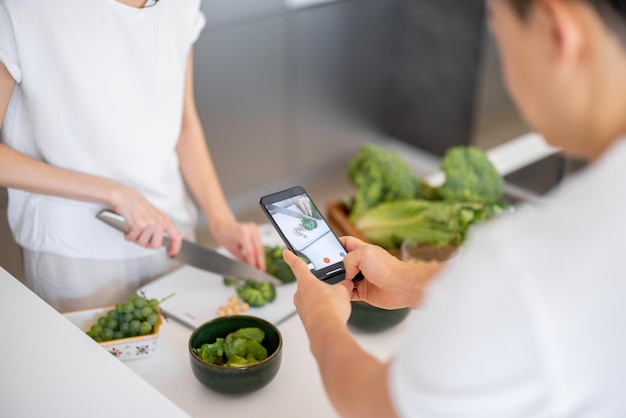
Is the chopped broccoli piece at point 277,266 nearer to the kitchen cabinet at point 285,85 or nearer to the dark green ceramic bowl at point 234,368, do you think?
the dark green ceramic bowl at point 234,368

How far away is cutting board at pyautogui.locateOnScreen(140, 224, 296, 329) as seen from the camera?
131cm

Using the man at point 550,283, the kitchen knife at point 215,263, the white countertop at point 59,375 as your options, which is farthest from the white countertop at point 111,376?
the man at point 550,283

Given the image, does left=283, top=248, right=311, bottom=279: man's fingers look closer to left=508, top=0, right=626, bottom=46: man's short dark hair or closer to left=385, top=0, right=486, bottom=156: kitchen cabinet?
left=508, top=0, right=626, bottom=46: man's short dark hair

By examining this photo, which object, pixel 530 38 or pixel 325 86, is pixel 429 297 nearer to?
pixel 530 38

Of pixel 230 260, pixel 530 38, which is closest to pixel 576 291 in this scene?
pixel 530 38

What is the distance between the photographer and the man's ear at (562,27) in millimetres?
560

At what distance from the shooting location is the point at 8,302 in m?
1.04

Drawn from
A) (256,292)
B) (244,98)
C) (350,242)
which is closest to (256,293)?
(256,292)

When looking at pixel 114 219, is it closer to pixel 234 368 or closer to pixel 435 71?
pixel 234 368

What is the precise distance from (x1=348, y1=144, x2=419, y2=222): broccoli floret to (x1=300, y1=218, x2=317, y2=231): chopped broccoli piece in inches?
23.8

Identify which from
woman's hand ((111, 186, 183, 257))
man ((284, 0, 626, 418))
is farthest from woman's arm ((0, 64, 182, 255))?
man ((284, 0, 626, 418))

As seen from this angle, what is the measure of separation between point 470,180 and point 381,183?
0.65ft

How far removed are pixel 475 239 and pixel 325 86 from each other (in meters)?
2.77

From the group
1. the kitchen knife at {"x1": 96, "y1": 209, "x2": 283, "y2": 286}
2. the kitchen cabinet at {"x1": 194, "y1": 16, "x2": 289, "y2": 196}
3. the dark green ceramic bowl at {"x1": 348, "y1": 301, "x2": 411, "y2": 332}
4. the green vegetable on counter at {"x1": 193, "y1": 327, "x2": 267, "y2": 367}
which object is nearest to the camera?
the green vegetable on counter at {"x1": 193, "y1": 327, "x2": 267, "y2": 367}
